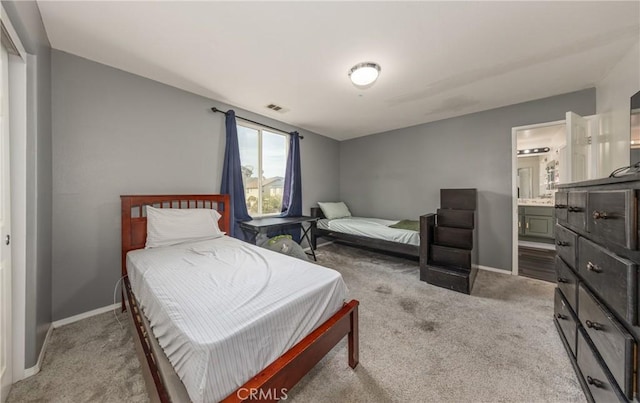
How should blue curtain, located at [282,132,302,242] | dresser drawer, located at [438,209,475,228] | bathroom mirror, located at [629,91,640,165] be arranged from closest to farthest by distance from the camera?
bathroom mirror, located at [629,91,640,165] → dresser drawer, located at [438,209,475,228] → blue curtain, located at [282,132,302,242]

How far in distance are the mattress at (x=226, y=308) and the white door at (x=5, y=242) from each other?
0.57 m

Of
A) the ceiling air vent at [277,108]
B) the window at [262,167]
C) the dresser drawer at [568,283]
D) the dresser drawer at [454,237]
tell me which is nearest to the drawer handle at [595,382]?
the dresser drawer at [568,283]

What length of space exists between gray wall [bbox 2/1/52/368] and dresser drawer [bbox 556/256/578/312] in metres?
3.41

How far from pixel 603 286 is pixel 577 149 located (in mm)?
2085

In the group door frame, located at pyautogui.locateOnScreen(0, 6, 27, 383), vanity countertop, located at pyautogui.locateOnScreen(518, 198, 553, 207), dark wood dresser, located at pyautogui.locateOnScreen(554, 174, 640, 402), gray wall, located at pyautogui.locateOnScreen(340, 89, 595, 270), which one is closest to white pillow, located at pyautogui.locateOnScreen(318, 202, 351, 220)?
gray wall, located at pyautogui.locateOnScreen(340, 89, 595, 270)

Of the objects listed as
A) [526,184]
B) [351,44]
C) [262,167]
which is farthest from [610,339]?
[526,184]

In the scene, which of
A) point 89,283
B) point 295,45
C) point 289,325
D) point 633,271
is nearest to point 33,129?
point 89,283

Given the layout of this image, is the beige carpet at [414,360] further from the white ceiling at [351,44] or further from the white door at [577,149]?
the white ceiling at [351,44]

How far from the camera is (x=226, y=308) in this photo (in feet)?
3.48

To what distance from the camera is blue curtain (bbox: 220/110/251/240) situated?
302cm

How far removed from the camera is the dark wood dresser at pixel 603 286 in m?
0.82

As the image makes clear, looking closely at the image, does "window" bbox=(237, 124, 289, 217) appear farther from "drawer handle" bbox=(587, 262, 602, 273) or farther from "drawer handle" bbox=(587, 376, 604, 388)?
"drawer handle" bbox=(587, 376, 604, 388)

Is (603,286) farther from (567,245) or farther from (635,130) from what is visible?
(635,130)

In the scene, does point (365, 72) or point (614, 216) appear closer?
point (614, 216)
